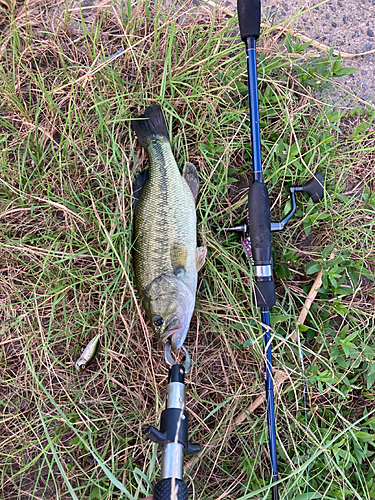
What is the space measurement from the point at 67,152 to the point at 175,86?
0.98m

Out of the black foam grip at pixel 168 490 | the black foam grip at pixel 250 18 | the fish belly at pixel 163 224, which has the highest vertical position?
the black foam grip at pixel 250 18

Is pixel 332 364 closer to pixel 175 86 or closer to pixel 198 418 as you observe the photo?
pixel 198 418

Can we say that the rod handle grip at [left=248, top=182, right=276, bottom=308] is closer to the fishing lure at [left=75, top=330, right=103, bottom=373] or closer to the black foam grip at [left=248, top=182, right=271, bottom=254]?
the black foam grip at [left=248, top=182, right=271, bottom=254]

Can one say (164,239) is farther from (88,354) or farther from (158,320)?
(88,354)

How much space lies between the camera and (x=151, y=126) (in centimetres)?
252

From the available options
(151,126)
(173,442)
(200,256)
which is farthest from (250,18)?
(173,442)

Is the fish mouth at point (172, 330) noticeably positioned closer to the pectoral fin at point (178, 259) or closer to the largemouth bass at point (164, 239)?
the largemouth bass at point (164, 239)

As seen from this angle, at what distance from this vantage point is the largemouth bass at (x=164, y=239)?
223 cm

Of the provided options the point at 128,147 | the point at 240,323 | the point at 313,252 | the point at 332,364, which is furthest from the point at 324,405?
the point at 128,147

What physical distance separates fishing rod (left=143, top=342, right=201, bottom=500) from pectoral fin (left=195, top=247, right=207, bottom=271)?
0.81 metres

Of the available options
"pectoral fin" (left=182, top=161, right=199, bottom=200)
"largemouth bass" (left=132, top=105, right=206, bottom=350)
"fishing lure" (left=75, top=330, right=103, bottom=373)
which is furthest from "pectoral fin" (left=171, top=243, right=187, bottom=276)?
"fishing lure" (left=75, top=330, right=103, bottom=373)

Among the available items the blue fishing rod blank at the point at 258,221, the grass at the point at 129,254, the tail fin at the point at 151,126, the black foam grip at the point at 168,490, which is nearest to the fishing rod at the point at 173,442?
the black foam grip at the point at 168,490

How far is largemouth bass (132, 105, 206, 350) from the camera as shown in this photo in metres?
2.23

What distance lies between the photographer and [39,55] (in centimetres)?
277
